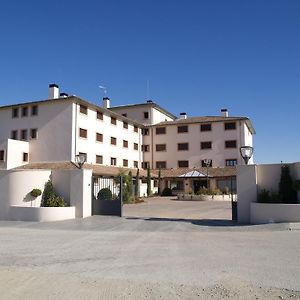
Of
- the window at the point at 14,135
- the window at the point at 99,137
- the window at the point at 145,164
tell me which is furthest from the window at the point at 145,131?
the window at the point at 14,135

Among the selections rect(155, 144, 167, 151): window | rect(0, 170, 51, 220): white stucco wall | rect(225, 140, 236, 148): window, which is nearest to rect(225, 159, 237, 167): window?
rect(225, 140, 236, 148): window

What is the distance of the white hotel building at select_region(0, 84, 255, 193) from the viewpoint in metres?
38.8

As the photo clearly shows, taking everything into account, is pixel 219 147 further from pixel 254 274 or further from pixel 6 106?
pixel 254 274

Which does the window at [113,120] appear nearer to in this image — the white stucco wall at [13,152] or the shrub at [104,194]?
Result: the white stucco wall at [13,152]

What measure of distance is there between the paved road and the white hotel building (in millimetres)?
24693

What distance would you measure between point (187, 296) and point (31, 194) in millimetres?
14052

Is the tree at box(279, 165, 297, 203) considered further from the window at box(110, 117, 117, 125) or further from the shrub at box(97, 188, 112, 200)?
the window at box(110, 117, 117, 125)

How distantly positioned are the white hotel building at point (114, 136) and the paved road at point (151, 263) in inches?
972

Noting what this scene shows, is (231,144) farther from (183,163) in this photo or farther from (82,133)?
(82,133)

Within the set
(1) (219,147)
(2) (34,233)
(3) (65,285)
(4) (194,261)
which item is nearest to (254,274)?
(4) (194,261)

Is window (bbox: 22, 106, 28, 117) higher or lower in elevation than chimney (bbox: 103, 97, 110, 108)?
lower

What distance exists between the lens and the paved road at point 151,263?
21.4 ft

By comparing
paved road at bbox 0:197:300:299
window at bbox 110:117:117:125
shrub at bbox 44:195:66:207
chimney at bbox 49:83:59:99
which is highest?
chimney at bbox 49:83:59:99

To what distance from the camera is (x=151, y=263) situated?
878cm
